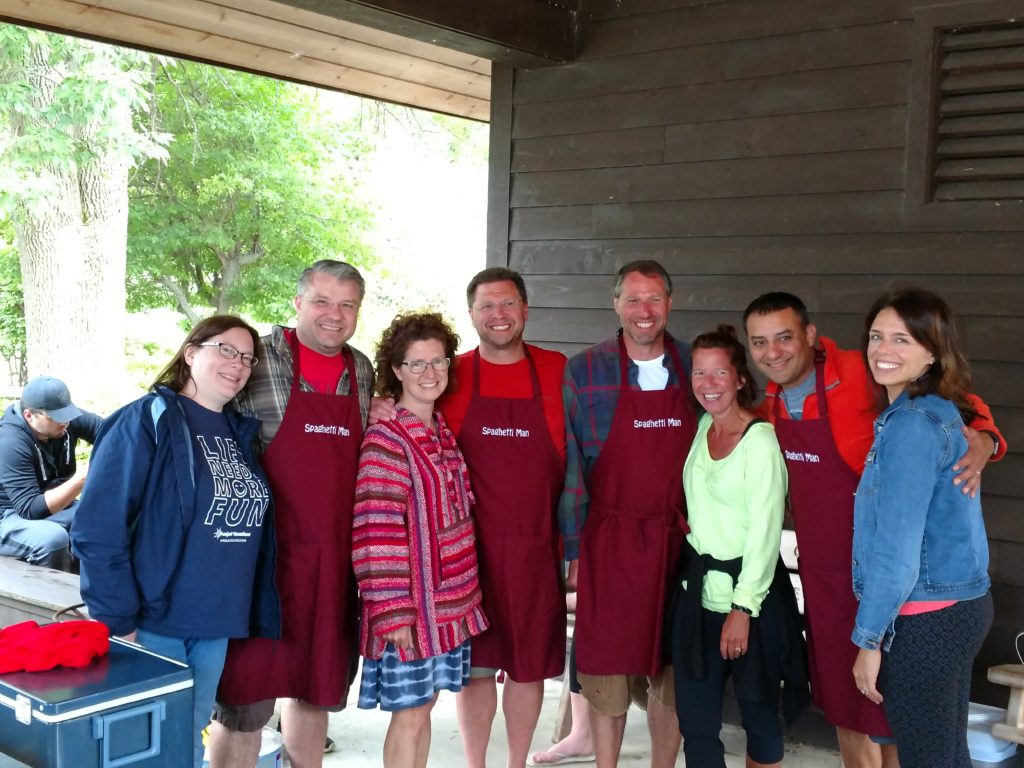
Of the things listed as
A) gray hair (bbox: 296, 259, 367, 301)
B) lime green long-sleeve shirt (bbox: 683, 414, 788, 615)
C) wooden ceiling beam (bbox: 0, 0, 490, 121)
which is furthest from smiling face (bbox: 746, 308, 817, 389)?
wooden ceiling beam (bbox: 0, 0, 490, 121)

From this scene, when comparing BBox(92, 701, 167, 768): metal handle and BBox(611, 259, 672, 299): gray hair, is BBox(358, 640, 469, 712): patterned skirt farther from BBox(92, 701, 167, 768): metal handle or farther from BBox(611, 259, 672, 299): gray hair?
BBox(611, 259, 672, 299): gray hair

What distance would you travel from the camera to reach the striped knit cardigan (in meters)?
2.62

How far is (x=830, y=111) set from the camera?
144 inches

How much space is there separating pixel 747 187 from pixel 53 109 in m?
8.69

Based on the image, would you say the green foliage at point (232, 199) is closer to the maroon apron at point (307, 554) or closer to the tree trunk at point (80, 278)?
the tree trunk at point (80, 278)

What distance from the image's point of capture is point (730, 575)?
268cm

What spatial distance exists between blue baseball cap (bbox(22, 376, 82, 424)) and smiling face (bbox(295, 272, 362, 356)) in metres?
2.39

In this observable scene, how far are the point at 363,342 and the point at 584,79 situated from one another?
11.8 m

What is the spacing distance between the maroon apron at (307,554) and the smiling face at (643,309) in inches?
32.6

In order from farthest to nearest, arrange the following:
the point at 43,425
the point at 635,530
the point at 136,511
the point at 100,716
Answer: the point at 43,425 < the point at 635,530 < the point at 136,511 < the point at 100,716

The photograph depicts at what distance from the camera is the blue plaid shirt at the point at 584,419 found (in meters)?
2.94

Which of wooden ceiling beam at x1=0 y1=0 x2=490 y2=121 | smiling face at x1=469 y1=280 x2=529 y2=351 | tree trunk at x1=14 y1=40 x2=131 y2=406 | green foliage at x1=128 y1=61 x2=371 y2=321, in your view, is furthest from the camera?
green foliage at x1=128 y1=61 x2=371 y2=321

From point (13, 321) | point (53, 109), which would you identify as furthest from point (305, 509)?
point (13, 321)

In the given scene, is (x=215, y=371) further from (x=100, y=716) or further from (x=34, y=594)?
(x=34, y=594)
